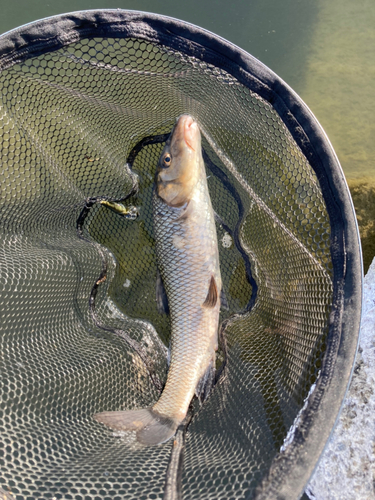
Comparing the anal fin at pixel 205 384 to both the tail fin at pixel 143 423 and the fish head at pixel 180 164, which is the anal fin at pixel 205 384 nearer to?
the tail fin at pixel 143 423

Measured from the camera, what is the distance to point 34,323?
1824 millimetres

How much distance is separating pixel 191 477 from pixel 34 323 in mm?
1173

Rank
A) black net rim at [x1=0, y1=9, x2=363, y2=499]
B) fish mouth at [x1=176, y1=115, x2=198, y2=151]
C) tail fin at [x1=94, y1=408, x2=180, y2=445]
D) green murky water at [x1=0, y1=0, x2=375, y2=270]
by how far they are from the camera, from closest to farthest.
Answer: black net rim at [x1=0, y1=9, x2=363, y2=499] → tail fin at [x1=94, y1=408, x2=180, y2=445] → fish mouth at [x1=176, y1=115, x2=198, y2=151] → green murky water at [x1=0, y1=0, x2=375, y2=270]

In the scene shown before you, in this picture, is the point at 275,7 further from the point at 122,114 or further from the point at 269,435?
the point at 269,435

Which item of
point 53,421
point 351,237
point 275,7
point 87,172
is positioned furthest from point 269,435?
point 275,7

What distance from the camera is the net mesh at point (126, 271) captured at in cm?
130

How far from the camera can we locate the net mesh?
4.25 feet

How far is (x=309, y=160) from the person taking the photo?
137 cm

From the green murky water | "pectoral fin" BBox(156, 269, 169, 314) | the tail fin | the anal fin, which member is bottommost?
the tail fin

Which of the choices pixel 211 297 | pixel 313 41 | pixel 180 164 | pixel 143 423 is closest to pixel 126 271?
pixel 211 297

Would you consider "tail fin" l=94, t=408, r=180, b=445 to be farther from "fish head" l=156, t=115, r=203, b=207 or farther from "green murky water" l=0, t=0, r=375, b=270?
"green murky water" l=0, t=0, r=375, b=270

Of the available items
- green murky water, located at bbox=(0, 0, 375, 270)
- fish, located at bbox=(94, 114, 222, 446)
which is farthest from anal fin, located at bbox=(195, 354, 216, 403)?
green murky water, located at bbox=(0, 0, 375, 270)

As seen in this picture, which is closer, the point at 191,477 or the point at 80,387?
the point at 191,477

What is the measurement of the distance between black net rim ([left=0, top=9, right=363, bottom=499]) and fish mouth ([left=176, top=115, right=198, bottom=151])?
299 mm
